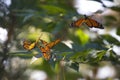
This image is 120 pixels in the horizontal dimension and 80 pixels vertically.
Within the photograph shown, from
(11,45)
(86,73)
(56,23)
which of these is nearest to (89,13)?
(56,23)

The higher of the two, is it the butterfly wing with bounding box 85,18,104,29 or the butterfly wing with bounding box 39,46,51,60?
the butterfly wing with bounding box 85,18,104,29

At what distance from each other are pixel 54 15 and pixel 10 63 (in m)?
0.22

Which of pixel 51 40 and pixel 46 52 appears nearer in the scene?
pixel 46 52

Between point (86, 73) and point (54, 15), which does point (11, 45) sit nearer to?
point (54, 15)

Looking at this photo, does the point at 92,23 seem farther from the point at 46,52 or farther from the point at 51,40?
the point at 51,40

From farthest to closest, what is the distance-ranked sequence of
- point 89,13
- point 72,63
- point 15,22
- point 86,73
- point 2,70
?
point 86,73 < point 15,22 < point 2,70 < point 89,13 < point 72,63

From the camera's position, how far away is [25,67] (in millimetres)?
1122

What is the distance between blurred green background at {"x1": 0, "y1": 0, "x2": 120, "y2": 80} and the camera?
0.72 m

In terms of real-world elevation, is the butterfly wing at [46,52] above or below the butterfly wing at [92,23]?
below

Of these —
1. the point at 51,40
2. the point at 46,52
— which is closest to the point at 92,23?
the point at 46,52

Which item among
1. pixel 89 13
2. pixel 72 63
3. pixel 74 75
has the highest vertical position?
pixel 89 13

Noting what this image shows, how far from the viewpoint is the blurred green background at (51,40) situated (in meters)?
0.72

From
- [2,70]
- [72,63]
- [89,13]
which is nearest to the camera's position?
[72,63]

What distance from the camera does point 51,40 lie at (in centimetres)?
89
